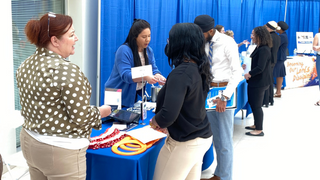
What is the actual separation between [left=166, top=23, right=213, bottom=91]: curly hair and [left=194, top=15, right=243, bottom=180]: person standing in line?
1.93 ft

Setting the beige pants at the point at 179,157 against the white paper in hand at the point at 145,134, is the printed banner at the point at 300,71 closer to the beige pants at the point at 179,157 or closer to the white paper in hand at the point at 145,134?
the white paper in hand at the point at 145,134

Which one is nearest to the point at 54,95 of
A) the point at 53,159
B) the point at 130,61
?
the point at 53,159

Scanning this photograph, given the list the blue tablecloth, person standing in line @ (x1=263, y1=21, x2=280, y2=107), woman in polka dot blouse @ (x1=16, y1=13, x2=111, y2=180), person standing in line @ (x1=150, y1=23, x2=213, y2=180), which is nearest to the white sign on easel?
person standing in line @ (x1=263, y1=21, x2=280, y2=107)

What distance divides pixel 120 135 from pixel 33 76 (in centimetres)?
77

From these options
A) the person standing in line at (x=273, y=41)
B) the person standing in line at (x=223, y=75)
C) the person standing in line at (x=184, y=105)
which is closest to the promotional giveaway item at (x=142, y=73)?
the person standing in line at (x=223, y=75)

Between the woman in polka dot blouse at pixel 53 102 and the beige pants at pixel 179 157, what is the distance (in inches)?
18.3

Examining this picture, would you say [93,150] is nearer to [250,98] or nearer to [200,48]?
[200,48]

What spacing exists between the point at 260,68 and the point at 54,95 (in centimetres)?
281

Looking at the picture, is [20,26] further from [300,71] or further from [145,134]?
[300,71]

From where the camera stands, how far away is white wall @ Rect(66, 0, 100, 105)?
3838mm

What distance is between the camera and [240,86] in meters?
3.95

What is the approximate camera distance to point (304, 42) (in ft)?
24.6

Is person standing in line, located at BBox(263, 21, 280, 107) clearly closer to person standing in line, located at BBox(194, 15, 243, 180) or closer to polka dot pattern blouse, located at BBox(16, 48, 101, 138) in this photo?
person standing in line, located at BBox(194, 15, 243, 180)

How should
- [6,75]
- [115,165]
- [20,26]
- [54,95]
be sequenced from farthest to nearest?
[20,26] < [6,75] < [115,165] < [54,95]
